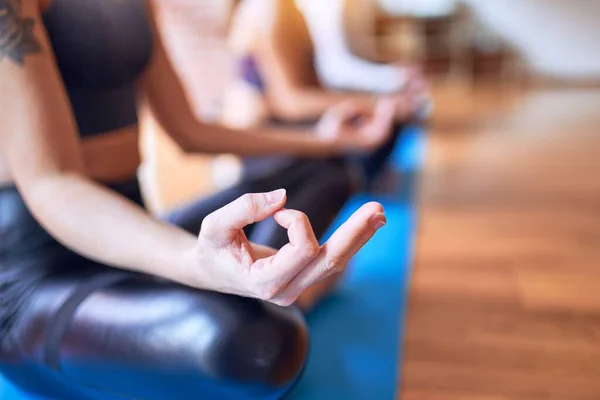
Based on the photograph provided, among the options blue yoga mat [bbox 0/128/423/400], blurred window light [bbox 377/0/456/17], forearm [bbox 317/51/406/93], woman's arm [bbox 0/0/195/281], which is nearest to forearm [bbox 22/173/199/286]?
woman's arm [bbox 0/0/195/281]

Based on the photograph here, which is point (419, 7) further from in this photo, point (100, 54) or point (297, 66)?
A: point (100, 54)

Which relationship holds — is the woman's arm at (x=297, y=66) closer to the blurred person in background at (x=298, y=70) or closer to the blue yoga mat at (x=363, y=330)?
the blurred person in background at (x=298, y=70)

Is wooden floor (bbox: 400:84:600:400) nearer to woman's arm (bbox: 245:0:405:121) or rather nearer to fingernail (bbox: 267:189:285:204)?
woman's arm (bbox: 245:0:405:121)

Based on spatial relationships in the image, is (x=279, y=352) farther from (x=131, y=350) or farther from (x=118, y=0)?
(x=118, y=0)

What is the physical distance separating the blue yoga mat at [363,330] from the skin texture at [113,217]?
337 millimetres

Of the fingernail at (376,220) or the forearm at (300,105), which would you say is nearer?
the fingernail at (376,220)

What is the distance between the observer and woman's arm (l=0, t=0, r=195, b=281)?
0.62 meters

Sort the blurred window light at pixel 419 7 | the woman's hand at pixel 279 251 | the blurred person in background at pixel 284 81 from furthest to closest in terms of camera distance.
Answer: the blurred window light at pixel 419 7, the blurred person in background at pixel 284 81, the woman's hand at pixel 279 251

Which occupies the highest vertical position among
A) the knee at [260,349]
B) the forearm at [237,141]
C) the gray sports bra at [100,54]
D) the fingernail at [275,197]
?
the gray sports bra at [100,54]

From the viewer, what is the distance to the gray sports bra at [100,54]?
74cm

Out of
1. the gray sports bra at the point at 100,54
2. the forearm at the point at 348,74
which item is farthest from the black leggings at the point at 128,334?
the forearm at the point at 348,74

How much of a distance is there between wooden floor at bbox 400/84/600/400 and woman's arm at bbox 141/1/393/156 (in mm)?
374

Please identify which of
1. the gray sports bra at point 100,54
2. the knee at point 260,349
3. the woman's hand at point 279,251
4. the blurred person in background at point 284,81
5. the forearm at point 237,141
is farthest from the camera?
the blurred person in background at point 284,81

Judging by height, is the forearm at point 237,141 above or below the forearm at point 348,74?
above
